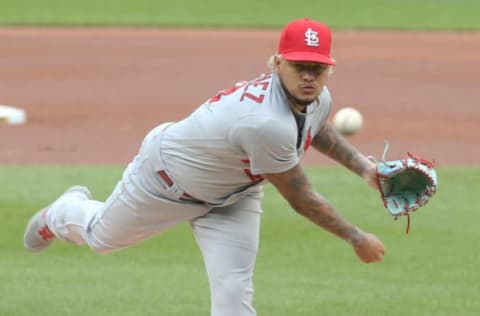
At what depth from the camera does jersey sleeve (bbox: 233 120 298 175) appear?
5.78 meters

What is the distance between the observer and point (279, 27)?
27672 mm

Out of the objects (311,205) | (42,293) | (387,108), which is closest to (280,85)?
(311,205)

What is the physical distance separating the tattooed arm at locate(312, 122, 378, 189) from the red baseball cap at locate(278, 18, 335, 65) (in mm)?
823

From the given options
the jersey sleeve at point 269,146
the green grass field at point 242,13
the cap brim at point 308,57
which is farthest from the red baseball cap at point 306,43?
the green grass field at point 242,13

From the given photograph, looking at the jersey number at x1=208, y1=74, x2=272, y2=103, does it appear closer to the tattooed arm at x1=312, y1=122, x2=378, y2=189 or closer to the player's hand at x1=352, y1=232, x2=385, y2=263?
the tattooed arm at x1=312, y1=122, x2=378, y2=189

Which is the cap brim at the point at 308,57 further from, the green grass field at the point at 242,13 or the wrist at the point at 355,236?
the green grass field at the point at 242,13

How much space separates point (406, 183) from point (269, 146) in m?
0.94

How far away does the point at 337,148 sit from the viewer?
6668mm

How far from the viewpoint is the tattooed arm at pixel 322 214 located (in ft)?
19.8

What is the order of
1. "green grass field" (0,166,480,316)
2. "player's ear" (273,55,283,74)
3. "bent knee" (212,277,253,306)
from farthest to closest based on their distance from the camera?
1. "green grass field" (0,166,480,316)
2. "bent knee" (212,277,253,306)
3. "player's ear" (273,55,283,74)

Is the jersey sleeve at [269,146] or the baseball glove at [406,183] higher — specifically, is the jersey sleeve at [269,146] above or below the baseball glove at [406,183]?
above

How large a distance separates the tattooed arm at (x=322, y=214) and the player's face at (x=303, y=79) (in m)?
0.40

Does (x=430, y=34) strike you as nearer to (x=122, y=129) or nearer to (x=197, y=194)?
(x=122, y=129)

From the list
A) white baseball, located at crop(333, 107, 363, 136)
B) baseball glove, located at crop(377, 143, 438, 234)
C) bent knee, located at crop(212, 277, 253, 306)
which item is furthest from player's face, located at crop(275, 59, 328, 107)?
white baseball, located at crop(333, 107, 363, 136)
